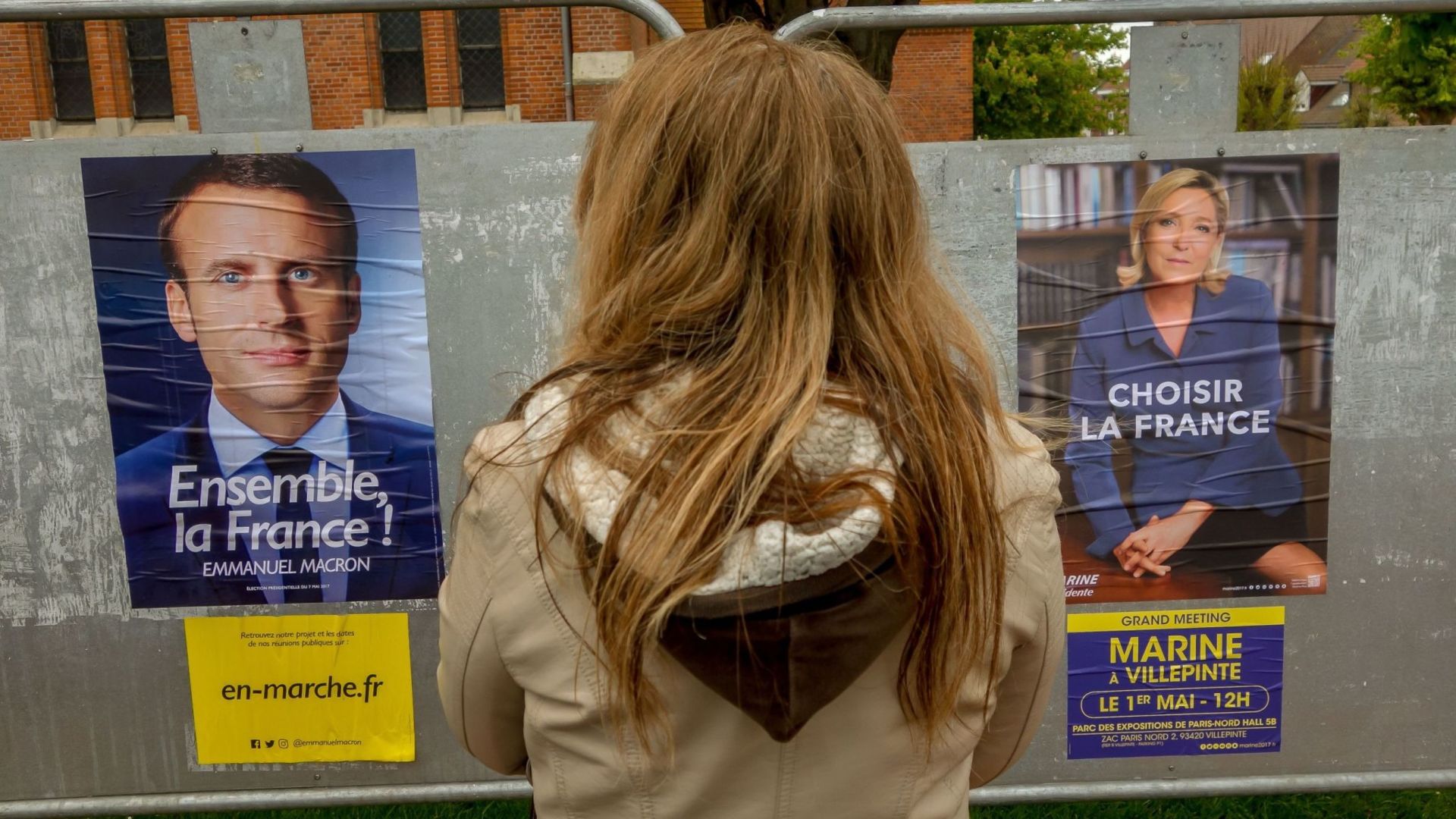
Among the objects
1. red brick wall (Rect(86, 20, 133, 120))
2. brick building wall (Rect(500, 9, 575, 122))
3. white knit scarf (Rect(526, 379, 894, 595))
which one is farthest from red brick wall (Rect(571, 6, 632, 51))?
white knit scarf (Rect(526, 379, 894, 595))

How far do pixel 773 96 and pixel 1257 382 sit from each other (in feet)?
7.58

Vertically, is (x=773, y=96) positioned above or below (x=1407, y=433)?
above

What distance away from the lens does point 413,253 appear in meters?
3.01

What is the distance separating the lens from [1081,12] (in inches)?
108

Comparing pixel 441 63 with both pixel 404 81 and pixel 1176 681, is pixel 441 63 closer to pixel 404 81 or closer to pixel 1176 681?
pixel 404 81

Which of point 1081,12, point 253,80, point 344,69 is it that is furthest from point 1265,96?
point 253,80

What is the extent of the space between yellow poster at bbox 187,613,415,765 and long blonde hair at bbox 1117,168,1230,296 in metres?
2.21

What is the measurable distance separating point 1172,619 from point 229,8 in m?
2.93

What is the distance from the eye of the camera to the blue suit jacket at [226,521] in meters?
3.08

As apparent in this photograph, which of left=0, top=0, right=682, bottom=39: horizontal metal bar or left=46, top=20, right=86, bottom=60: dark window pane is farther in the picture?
left=46, top=20, right=86, bottom=60: dark window pane

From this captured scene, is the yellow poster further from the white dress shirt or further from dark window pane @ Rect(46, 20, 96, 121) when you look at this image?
dark window pane @ Rect(46, 20, 96, 121)

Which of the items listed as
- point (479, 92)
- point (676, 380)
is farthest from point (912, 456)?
point (479, 92)

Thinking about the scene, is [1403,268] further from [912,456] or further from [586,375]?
[586,375]

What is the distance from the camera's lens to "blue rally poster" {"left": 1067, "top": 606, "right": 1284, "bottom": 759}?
10.4 feet
